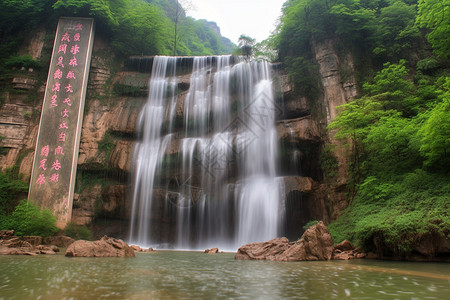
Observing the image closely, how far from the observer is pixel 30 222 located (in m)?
12.4

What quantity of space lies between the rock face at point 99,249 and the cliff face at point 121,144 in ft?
24.1

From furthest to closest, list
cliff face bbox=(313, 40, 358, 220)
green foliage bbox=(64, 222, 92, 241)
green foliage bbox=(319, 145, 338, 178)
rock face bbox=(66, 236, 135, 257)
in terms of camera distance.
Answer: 1. green foliage bbox=(64, 222, 92, 241)
2. green foliage bbox=(319, 145, 338, 178)
3. cliff face bbox=(313, 40, 358, 220)
4. rock face bbox=(66, 236, 135, 257)

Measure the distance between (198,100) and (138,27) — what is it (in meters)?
7.03

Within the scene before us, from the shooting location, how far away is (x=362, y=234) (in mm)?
8492

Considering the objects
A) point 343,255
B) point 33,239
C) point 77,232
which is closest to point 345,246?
point 343,255

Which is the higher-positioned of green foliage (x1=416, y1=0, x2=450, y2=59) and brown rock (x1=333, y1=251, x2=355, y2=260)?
green foliage (x1=416, y1=0, x2=450, y2=59)

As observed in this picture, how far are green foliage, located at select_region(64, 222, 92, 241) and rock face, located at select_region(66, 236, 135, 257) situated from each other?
6600 mm

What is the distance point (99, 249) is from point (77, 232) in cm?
736

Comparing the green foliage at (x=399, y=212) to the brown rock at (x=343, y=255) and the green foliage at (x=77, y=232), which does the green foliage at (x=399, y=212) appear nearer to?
the brown rock at (x=343, y=255)

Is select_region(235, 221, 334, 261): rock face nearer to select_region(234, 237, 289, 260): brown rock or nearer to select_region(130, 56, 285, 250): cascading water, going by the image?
select_region(234, 237, 289, 260): brown rock

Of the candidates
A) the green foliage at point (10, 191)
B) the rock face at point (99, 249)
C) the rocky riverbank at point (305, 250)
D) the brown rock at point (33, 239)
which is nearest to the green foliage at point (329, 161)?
the rocky riverbank at point (305, 250)

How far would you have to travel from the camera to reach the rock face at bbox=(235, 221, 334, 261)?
7543 mm

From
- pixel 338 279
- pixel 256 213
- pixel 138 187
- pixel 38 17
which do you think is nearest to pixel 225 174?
pixel 256 213

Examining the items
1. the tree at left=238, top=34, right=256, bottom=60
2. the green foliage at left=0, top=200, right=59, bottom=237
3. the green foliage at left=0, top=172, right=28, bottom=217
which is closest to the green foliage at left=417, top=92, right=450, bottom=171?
the tree at left=238, top=34, right=256, bottom=60
